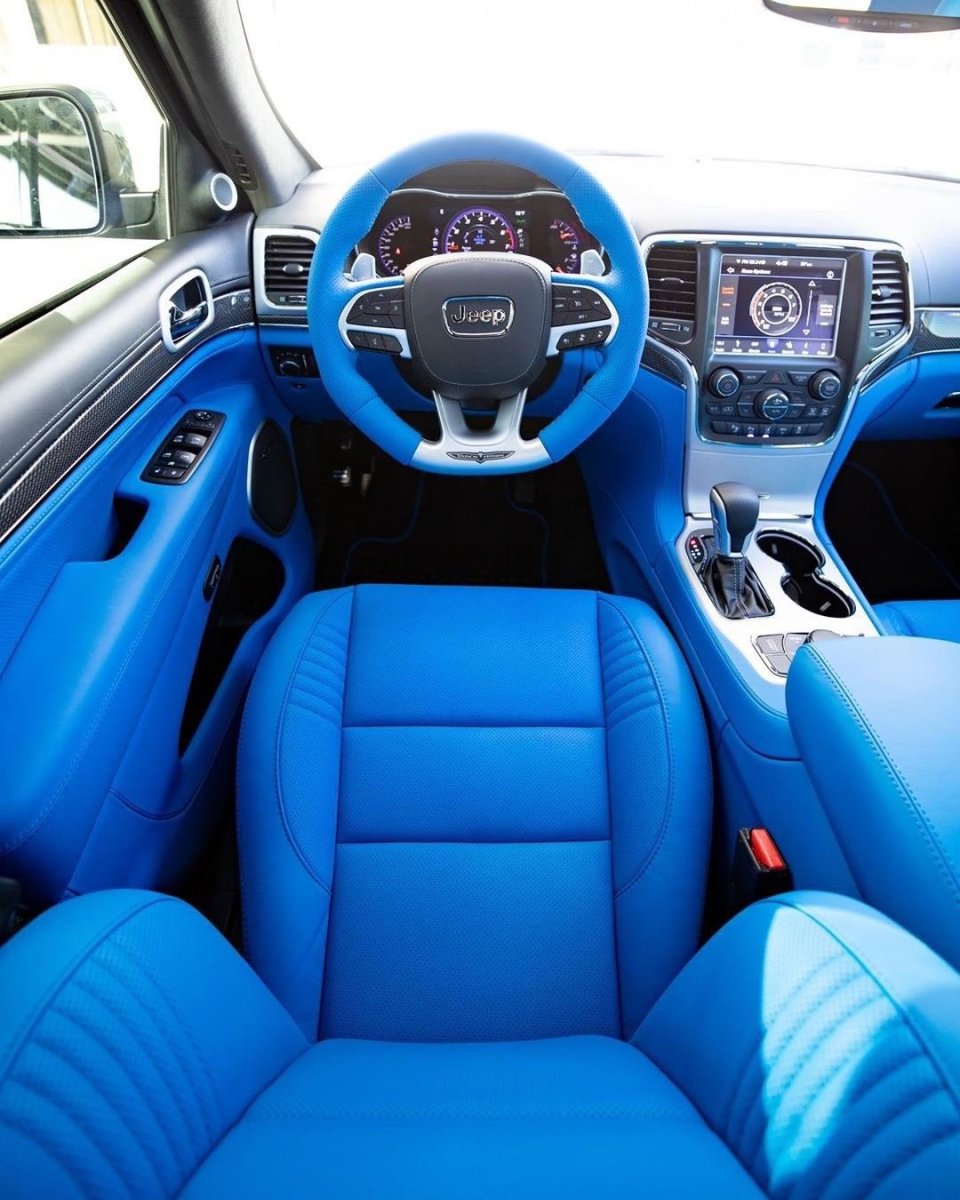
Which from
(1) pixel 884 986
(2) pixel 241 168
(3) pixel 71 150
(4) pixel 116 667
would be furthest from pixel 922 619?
(3) pixel 71 150

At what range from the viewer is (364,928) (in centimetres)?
98

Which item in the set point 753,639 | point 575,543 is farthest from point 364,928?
point 575,543

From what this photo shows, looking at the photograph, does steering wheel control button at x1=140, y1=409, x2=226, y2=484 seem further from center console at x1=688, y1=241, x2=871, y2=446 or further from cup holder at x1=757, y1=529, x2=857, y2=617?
cup holder at x1=757, y1=529, x2=857, y2=617

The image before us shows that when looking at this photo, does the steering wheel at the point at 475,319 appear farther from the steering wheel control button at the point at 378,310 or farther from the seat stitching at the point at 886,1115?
the seat stitching at the point at 886,1115

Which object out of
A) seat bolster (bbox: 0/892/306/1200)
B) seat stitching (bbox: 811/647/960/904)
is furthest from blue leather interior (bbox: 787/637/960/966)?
seat bolster (bbox: 0/892/306/1200)

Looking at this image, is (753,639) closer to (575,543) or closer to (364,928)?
(364,928)

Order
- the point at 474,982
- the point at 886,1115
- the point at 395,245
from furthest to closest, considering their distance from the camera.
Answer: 1. the point at 395,245
2. the point at 474,982
3. the point at 886,1115

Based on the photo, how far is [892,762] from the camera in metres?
0.75

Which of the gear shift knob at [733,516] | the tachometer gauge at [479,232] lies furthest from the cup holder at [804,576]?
the tachometer gauge at [479,232]

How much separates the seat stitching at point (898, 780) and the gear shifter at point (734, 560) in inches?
20.3

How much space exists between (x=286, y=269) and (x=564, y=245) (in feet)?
1.81

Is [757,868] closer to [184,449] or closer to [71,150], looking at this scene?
[184,449]

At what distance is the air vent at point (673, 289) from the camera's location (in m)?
1.52

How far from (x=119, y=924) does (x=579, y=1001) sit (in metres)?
0.56
